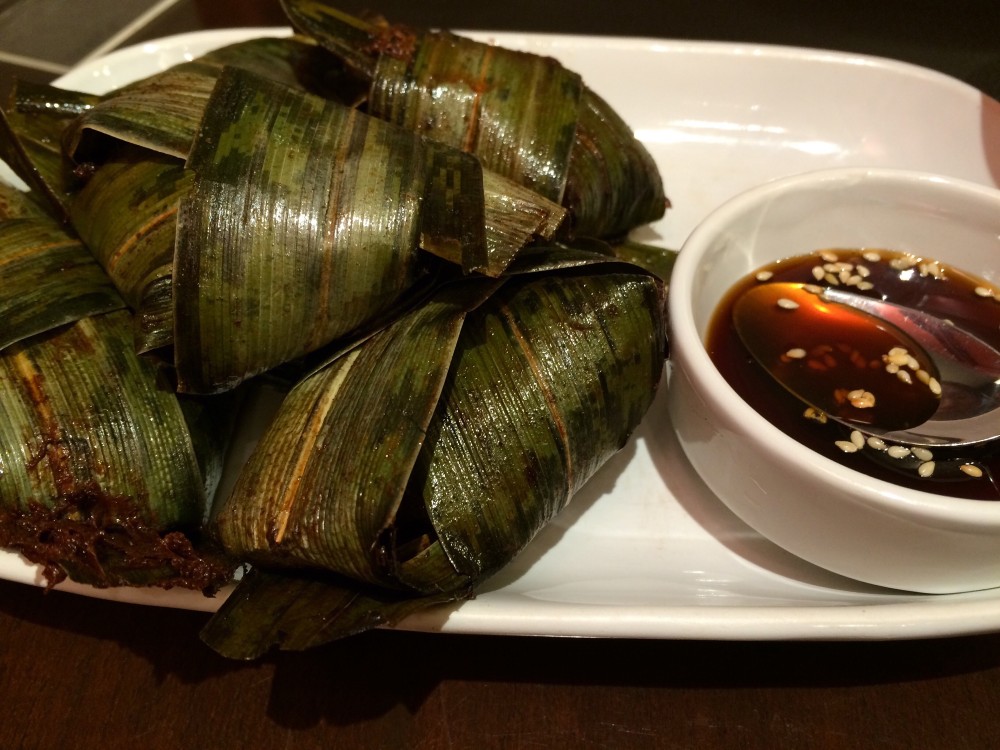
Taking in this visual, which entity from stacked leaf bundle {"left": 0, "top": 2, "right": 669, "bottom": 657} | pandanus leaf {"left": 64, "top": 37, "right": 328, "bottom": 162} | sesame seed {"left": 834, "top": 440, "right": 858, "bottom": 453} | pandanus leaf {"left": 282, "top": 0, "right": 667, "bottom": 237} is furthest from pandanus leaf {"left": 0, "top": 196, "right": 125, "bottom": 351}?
sesame seed {"left": 834, "top": 440, "right": 858, "bottom": 453}

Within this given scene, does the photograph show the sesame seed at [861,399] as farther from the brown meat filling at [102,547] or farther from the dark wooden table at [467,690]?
the brown meat filling at [102,547]

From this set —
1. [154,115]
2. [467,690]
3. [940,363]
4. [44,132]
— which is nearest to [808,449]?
[940,363]

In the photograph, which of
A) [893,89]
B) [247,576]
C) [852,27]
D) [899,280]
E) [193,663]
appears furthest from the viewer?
[852,27]

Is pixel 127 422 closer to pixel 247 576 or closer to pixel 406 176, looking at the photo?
pixel 247 576

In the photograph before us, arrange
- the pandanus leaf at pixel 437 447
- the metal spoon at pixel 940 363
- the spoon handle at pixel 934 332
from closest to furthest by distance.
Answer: the pandanus leaf at pixel 437 447 < the metal spoon at pixel 940 363 < the spoon handle at pixel 934 332

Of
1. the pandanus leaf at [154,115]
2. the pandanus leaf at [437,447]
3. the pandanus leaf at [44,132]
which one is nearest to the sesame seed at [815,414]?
the pandanus leaf at [437,447]

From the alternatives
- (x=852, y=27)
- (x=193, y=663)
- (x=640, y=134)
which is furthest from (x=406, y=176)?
(x=852, y=27)

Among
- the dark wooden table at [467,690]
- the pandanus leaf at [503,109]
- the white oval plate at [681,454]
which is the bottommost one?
the dark wooden table at [467,690]

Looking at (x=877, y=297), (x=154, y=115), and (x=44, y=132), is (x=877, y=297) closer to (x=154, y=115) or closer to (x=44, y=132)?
(x=154, y=115)
